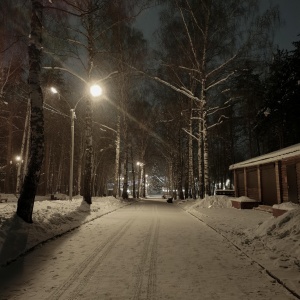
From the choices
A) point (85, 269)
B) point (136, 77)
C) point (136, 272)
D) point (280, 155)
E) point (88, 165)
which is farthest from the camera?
point (136, 77)

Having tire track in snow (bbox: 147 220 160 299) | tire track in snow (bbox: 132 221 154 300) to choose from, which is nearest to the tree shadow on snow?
tire track in snow (bbox: 132 221 154 300)

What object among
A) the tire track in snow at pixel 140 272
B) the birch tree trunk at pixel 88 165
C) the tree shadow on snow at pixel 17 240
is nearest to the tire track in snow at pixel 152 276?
the tire track in snow at pixel 140 272

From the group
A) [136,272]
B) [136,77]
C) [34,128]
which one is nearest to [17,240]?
[136,272]

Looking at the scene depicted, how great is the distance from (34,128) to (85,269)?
5.45 meters

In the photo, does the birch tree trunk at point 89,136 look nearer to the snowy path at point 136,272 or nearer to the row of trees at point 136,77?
the row of trees at point 136,77

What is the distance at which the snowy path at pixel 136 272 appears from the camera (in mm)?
4516

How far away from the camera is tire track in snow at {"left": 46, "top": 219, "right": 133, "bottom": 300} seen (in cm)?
449

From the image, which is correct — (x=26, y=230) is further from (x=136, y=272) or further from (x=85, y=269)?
(x=136, y=272)

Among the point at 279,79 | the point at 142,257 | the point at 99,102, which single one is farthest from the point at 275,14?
the point at 99,102

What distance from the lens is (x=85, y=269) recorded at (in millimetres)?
5750

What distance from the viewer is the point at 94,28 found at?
1969cm

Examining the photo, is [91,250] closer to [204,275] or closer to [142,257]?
[142,257]

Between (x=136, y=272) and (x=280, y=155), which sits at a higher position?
(x=280, y=155)

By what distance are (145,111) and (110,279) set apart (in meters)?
38.3
